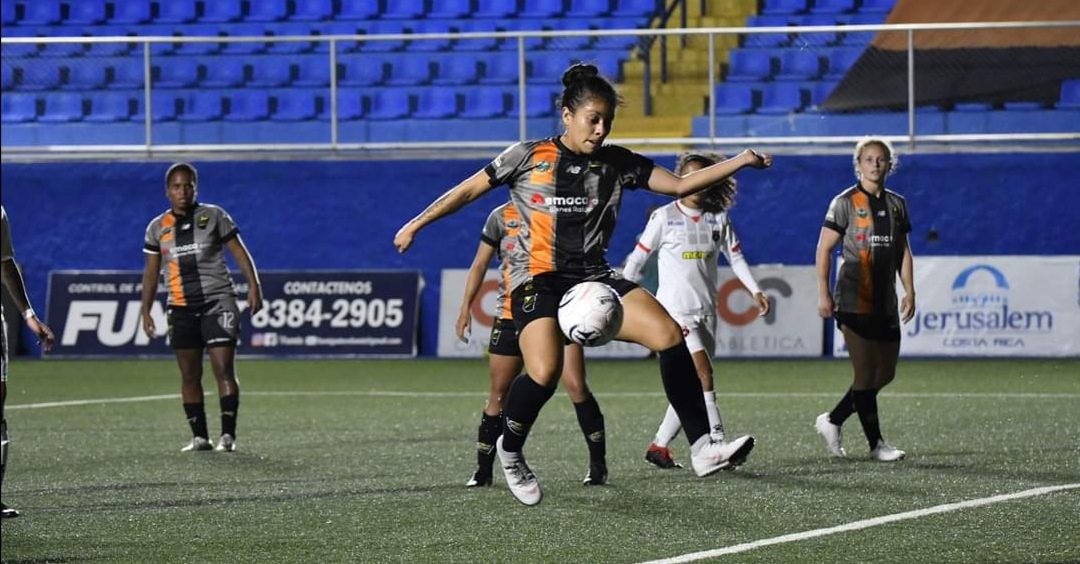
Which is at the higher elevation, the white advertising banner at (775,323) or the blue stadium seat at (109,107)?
the blue stadium seat at (109,107)

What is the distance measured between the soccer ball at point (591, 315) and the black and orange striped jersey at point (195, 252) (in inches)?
195

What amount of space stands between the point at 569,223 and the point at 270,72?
14315mm

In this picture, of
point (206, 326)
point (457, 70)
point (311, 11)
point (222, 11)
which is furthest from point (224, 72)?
point (206, 326)

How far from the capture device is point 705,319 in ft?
33.4

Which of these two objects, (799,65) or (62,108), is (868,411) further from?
(62,108)

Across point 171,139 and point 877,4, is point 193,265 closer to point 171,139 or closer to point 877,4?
point 171,139

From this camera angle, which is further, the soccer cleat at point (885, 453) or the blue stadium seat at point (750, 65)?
the blue stadium seat at point (750, 65)

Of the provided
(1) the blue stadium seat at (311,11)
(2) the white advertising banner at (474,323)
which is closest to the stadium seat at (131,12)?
(1) the blue stadium seat at (311,11)

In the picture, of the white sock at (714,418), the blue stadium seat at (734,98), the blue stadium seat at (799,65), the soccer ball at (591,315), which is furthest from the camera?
the blue stadium seat at (734,98)

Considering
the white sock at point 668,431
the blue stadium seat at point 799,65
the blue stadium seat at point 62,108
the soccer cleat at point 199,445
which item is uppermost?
the blue stadium seat at point 799,65

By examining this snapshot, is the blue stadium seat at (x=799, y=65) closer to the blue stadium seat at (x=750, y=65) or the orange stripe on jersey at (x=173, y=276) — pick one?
the blue stadium seat at (x=750, y=65)

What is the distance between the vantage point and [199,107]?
20.9m

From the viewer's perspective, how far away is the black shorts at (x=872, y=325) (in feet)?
33.1

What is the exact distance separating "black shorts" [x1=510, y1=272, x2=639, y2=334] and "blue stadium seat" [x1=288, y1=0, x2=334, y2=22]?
683 inches
